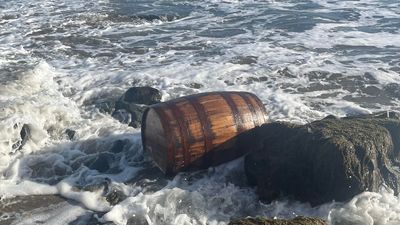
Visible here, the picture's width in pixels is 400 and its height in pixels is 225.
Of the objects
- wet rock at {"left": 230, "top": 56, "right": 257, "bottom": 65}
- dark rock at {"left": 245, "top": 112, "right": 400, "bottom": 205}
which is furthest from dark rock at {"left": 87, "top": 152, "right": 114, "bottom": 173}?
wet rock at {"left": 230, "top": 56, "right": 257, "bottom": 65}

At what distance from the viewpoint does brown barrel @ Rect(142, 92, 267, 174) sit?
639cm

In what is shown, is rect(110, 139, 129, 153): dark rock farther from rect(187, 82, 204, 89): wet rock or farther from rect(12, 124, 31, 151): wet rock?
rect(187, 82, 204, 89): wet rock

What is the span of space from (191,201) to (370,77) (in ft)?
22.7

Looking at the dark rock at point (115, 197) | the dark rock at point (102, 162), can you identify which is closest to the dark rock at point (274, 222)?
the dark rock at point (115, 197)

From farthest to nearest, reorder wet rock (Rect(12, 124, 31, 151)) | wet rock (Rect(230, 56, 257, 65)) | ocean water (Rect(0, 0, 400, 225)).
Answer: wet rock (Rect(230, 56, 257, 65)) < wet rock (Rect(12, 124, 31, 151)) < ocean water (Rect(0, 0, 400, 225))

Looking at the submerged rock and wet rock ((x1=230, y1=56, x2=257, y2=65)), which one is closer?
the submerged rock

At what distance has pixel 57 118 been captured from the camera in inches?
338

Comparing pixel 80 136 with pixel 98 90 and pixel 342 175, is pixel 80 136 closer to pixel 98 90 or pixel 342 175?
pixel 98 90

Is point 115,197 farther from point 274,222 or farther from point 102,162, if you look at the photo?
point 274,222

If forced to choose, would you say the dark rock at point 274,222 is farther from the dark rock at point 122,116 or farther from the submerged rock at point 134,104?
the dark rock at point 122,116

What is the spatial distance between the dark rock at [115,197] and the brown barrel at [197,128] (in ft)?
2.23

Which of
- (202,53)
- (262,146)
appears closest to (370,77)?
(202,53)

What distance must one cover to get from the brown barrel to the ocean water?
23cm

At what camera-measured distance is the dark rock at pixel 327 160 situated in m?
5.80
